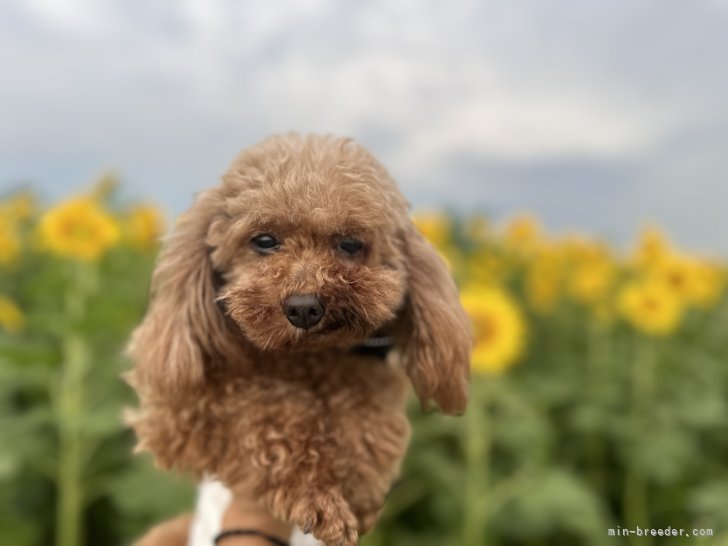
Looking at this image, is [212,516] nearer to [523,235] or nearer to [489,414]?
[489,414]

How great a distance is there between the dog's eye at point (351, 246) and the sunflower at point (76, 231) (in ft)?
5.96

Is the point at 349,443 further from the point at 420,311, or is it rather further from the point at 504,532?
the point at 504,532

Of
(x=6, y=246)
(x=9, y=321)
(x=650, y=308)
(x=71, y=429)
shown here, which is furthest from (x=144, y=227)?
(x=650, y=308)

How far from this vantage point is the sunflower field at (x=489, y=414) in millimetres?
2178

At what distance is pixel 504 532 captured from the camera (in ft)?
8.80

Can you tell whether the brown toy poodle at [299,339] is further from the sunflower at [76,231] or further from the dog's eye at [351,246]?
the sunflower at [76,231]

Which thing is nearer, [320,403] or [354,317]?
[354,317]

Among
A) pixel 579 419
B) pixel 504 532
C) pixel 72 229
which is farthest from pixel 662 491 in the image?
pixel 72 229

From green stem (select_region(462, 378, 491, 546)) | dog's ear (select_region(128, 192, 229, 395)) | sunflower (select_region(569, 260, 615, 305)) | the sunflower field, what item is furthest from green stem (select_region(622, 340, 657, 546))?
dog's ear (select_region(128, 192, 229, 395))

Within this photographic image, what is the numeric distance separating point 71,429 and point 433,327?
5.45 ft

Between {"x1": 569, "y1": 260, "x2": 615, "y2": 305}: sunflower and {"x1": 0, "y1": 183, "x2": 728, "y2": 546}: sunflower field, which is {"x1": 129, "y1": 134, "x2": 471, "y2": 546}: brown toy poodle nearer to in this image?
{"x1": 0, "y1": 183, "x2": 728, "y2": 546}: sunflower field

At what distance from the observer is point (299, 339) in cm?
73

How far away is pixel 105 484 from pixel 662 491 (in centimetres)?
230

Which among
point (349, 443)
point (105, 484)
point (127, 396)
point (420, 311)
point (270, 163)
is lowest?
point (105, 484)
